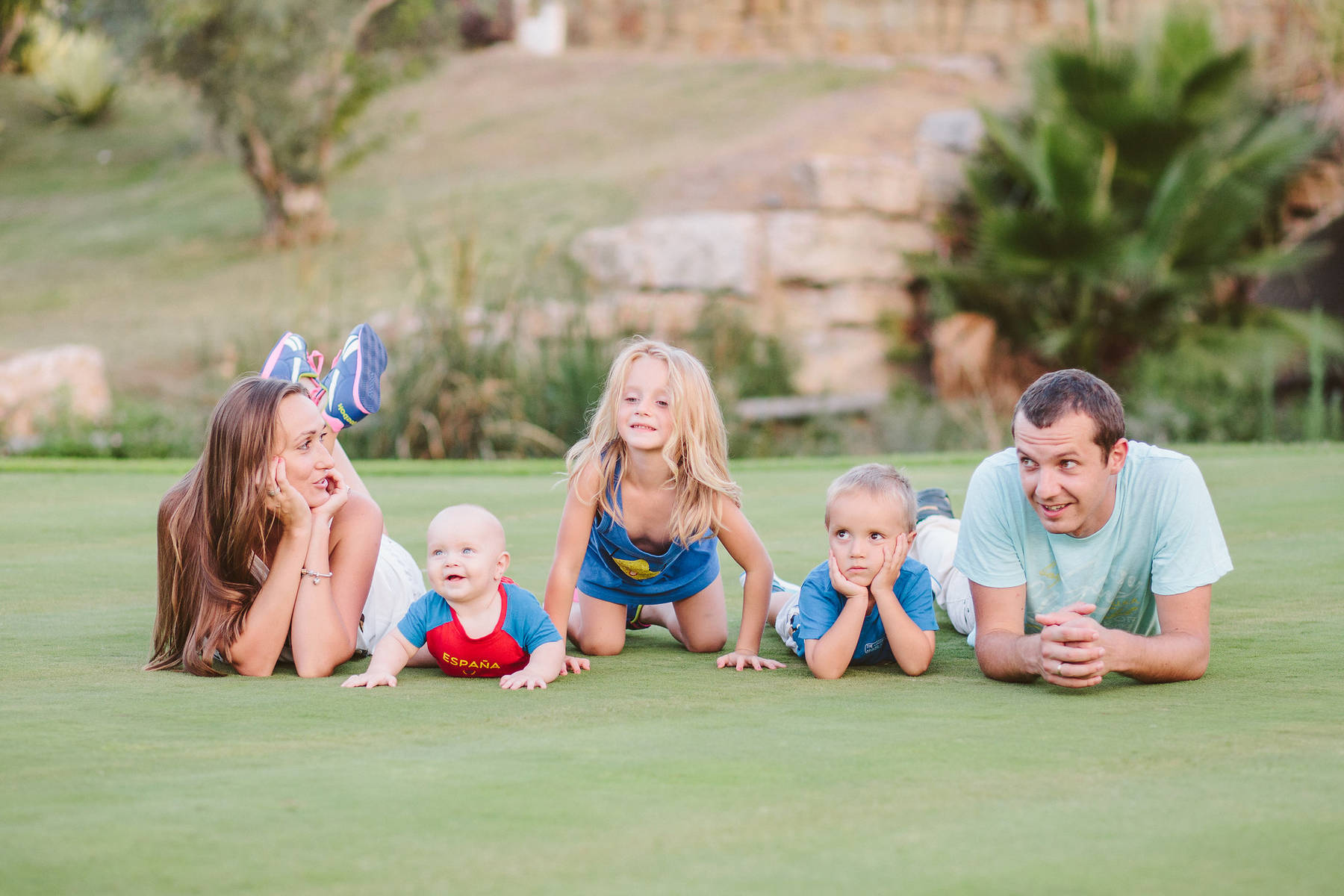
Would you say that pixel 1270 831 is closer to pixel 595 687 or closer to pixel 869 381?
pixel 595 687

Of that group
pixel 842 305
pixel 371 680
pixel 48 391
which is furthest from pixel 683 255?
pixel 371 680

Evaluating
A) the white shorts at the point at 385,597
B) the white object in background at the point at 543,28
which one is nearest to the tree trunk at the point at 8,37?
the white object in background at the point at 543,28

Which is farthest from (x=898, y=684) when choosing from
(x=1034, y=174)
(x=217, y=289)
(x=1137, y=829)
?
(x=217, y=289)

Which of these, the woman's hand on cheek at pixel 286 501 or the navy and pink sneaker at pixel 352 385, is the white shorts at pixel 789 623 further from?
the navy and pink sneaker at pixel 352 385

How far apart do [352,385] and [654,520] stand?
50.0 inches

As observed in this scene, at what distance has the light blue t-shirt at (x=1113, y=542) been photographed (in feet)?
11.1

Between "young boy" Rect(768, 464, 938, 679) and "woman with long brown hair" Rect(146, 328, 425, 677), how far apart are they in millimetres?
1364

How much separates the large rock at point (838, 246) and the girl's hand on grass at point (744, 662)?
Result: 11.7 m

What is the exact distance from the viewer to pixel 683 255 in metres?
14.8

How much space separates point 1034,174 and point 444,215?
813 centimetres

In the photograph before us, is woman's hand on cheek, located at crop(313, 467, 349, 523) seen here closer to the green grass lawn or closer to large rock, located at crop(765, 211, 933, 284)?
the green grass lawn

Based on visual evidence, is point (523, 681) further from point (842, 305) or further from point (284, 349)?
point (842, 305)

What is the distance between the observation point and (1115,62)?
13.7 meters

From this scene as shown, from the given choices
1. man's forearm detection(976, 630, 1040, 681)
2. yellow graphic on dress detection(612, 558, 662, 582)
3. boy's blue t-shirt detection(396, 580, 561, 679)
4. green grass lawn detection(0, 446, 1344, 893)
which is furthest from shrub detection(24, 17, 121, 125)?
man's forearm detection(976, 630, 1040, 681)
